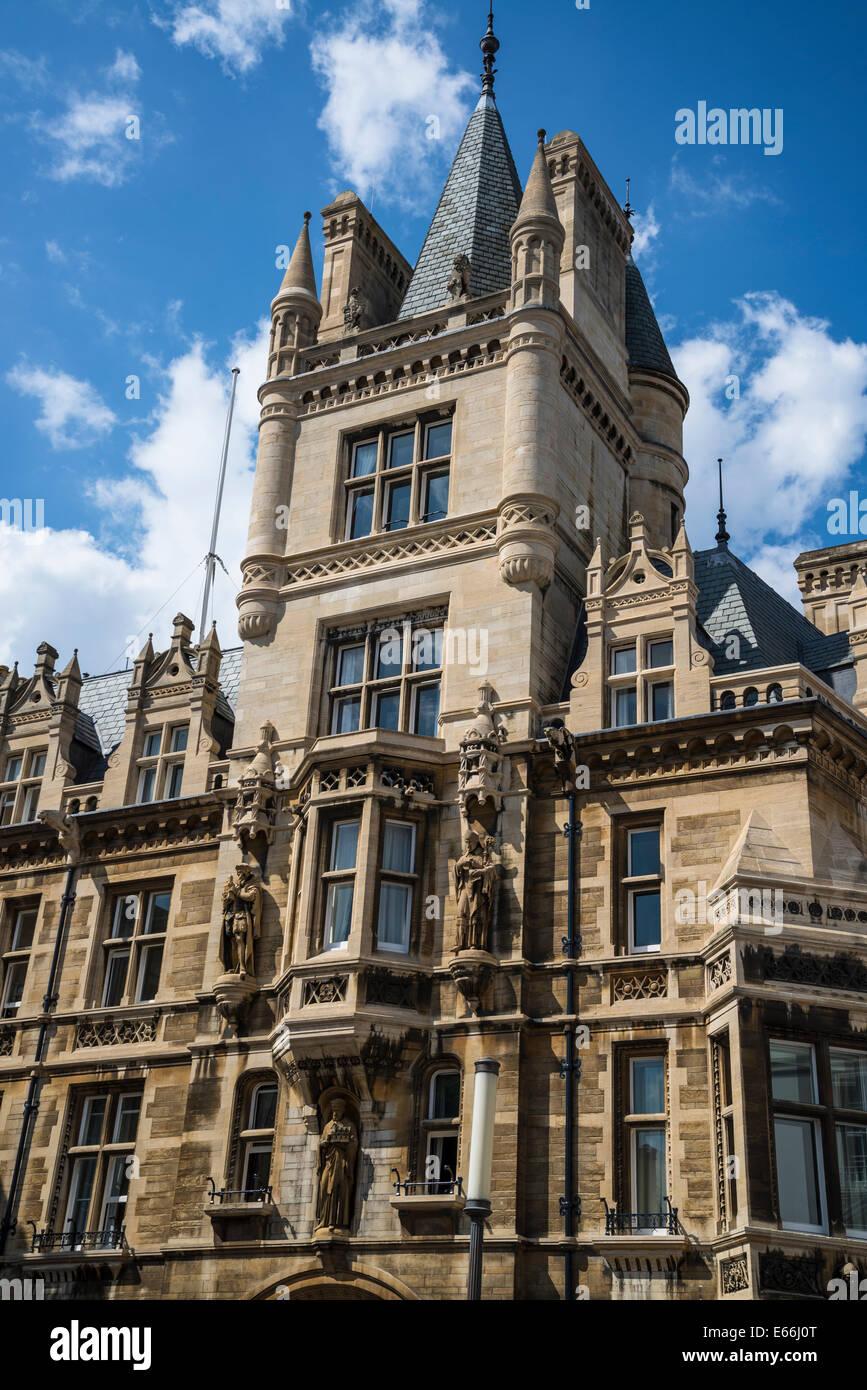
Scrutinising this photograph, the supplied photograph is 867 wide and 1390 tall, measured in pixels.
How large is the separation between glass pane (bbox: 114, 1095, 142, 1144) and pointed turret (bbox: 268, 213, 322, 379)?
54.3 ft

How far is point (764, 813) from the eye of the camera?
25.2 m

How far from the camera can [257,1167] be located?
2673cm

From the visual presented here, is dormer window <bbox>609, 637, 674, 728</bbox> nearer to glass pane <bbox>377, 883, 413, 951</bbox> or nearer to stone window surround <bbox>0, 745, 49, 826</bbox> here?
glass pane <bbox>377, 883, 413, 951</bbox>

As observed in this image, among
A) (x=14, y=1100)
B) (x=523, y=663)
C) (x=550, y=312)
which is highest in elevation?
(x=550, y=312)

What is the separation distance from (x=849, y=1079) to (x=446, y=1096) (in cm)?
688

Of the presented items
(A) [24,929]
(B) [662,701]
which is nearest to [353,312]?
(B) [662,701]

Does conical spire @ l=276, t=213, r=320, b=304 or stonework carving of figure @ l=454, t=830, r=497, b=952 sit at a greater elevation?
conical spire @ l=276, t=213, r=320, b=304

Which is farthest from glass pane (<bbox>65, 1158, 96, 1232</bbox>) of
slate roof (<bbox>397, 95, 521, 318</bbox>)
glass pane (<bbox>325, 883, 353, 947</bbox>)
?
slate roof (<bbox>397, 95, 521, 318</bbox>)

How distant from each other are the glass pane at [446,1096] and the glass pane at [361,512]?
12.1 m

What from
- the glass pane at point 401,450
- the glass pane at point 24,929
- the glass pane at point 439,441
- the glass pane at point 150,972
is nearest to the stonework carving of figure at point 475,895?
the glass pane at point 150,972

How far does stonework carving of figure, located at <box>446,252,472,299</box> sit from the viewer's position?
110ft
